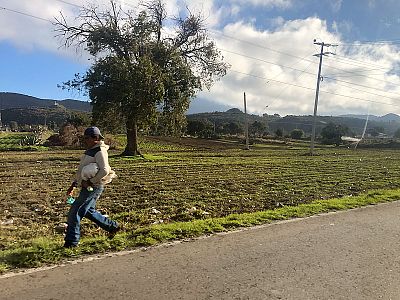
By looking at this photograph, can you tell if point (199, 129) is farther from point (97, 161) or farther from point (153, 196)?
point (97, 161)

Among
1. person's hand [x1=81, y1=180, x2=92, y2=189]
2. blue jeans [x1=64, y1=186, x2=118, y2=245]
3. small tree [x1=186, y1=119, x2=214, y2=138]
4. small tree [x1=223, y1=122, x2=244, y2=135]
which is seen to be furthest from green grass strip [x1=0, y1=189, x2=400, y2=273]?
small tree [x1=223, y1=122, x2=244, y2=135]

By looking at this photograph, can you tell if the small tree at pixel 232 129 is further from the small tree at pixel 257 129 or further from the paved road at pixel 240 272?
the paved road at pixel 240 272

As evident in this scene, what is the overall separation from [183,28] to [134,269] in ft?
79.8

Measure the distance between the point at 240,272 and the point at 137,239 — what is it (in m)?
1.73

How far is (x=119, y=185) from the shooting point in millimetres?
12695

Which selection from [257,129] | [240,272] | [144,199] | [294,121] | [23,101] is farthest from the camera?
[294,121]

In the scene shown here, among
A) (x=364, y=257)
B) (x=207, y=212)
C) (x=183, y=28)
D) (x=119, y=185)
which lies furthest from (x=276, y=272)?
(x=183, y=28)

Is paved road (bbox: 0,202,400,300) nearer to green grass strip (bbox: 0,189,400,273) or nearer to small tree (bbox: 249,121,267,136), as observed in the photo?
green grass strip (bbox: 0,189,400,273)

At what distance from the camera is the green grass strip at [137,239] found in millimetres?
4754

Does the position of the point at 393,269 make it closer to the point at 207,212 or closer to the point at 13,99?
the point at 207,212

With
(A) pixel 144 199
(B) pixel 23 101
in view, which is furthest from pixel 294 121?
(A) pixel 144 199

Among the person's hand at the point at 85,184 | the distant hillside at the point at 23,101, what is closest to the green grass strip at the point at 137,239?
the person's hand at the point at 85,184

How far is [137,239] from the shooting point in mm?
5691

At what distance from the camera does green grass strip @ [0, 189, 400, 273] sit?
4.75 m
